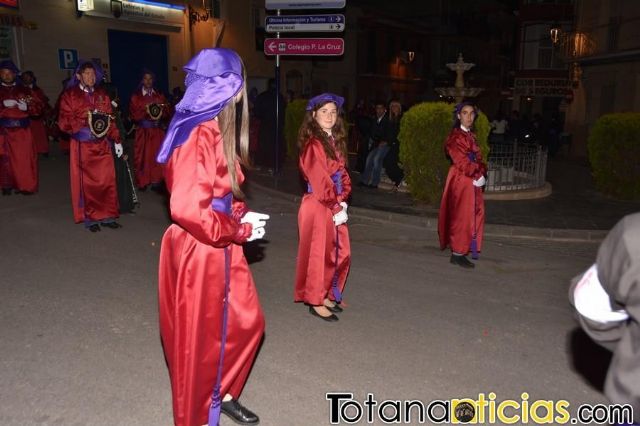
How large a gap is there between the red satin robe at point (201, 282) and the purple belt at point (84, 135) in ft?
17.3

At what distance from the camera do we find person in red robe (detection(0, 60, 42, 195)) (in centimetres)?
1001

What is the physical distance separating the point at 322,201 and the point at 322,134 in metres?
0.57

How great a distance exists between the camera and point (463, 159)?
6.67 meters

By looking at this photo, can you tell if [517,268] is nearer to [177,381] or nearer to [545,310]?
[545,310]

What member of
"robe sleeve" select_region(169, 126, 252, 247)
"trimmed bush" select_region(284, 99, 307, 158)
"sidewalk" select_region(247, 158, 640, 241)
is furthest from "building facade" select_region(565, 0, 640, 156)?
"robe sleeve" select_region(169, 126, 252, 247)

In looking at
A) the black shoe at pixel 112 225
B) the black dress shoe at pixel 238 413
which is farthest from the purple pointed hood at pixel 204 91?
the black shoe at pixel 112 225

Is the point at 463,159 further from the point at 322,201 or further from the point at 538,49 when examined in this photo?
the point at 538,49

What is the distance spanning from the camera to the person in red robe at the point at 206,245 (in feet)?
9.47

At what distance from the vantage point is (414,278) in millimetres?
6512

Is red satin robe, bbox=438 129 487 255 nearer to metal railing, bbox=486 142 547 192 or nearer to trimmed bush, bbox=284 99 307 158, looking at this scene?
metal railing, bbox=486 142 547 192

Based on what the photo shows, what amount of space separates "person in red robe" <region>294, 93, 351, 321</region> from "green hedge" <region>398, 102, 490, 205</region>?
5526 mm

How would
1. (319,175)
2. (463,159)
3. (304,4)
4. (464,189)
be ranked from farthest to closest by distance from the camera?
(304,4) → (464,189) → (463,159) → (319,175)

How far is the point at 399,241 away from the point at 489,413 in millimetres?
4681

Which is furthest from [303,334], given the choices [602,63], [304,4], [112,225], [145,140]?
[602,63]
